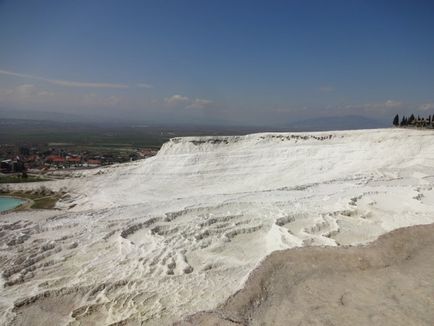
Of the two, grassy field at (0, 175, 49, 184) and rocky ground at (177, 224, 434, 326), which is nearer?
rocky ground at (177, 224, 434, 326)

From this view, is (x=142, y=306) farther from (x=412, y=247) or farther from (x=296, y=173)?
(x=296, y=173)

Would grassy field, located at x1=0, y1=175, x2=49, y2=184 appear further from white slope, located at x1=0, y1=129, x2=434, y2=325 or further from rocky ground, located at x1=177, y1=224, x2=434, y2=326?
rocky ground, located at x1=177, y1=224, x2=434, y2=326

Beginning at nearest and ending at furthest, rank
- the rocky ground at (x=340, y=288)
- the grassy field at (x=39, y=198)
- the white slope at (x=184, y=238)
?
the rocky ground at (x=340, y=288) → the white slope at (x=184, y=238) → the grassy field at (x=39, y=198)

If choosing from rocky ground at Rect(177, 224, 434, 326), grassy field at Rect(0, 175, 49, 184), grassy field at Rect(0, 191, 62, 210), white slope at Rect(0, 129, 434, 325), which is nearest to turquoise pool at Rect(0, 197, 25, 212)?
grassy field at Rect(0, 191, 62, 210)

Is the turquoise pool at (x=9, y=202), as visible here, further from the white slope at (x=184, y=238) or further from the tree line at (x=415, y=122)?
the tree line at (x=415, y=122)

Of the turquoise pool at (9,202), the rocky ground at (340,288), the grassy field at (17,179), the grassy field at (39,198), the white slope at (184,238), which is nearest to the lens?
the rocky ground at (340,288)

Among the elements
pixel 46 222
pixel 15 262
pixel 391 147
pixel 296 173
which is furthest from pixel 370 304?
pixel 391 147

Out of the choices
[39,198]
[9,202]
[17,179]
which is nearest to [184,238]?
[39,198]

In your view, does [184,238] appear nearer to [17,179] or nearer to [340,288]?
[340,288]

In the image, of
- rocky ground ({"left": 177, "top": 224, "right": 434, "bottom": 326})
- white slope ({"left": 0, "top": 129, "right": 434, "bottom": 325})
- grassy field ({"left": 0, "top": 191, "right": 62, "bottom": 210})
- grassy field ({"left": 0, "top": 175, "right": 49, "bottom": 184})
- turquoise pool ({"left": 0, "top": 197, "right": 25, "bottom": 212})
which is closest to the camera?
rocky ground ({"left": 177, "top": 224, "right": 434, "bottom": 326})

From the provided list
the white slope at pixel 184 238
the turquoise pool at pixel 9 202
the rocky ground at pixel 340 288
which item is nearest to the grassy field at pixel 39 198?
the turquoise pool at pixel 9 202
